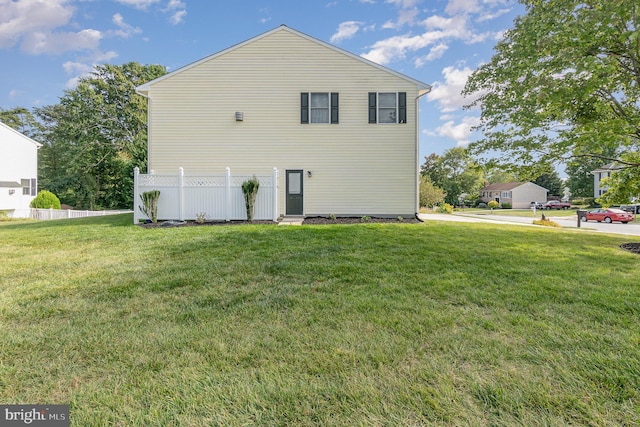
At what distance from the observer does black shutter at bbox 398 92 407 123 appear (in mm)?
11148

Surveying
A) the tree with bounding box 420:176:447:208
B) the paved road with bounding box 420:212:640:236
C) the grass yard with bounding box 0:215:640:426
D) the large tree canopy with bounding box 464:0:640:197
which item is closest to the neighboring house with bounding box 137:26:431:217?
the paved road with bounding box 420:212:640:236

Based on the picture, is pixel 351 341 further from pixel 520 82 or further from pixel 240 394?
pixel 520 82

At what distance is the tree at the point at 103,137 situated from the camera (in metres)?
25.0

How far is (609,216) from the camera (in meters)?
22.2

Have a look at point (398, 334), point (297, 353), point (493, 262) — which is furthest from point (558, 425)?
point (493, 262)

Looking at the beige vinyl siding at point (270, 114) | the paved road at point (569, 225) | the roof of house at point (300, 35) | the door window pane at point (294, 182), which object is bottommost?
the paved road at point (569, 225)

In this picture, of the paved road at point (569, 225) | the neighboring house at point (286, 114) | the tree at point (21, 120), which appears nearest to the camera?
the neighboring house at point (286, 114)

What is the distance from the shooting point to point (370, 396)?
1.68 m

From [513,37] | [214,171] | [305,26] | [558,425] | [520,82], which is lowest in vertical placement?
[558,425]

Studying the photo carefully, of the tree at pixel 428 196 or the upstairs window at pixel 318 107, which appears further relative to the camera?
the tree at pixel 428 196

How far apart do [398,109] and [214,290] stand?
9927mm

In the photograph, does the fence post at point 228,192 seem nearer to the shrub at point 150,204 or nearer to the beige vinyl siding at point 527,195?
the shrub at point 150,204

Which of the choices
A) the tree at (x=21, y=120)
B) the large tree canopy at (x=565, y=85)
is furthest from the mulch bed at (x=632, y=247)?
the tree at (x=21, y=120)

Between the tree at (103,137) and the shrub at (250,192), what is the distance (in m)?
18.6
